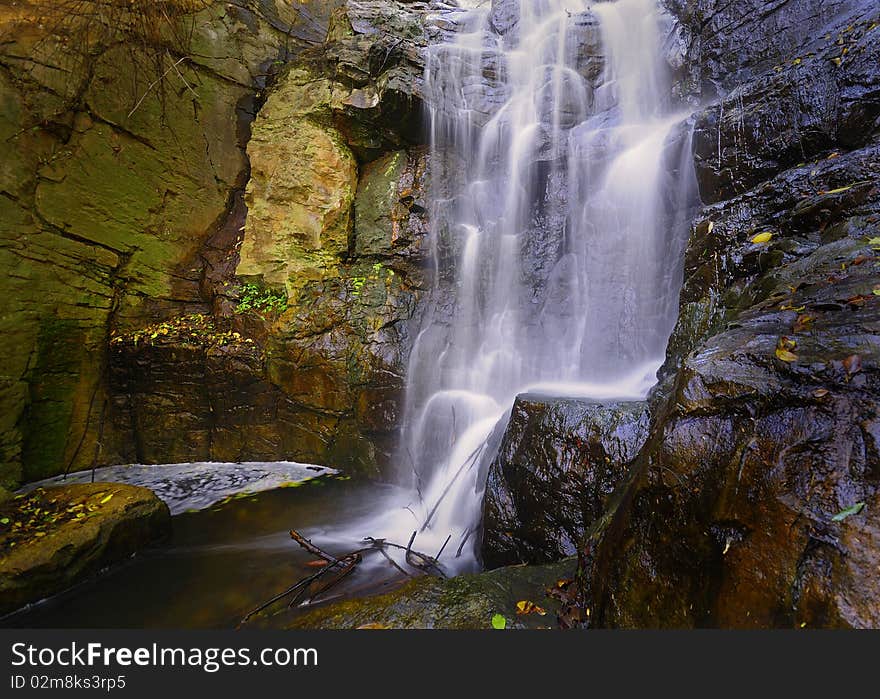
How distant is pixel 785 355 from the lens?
1.69 metres

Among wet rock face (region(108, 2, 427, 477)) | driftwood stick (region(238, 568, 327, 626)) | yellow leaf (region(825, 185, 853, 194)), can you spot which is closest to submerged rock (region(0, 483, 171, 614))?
driftwood stick (region(238, 568, 327, 626))

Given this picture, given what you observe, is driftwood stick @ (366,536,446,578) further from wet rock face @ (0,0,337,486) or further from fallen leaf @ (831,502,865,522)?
wet rock face @ (0,0,337,486)

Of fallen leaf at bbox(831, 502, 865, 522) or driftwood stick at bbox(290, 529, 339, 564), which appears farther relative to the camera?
driftwood stick at bbox(290, 529, 339, 564)

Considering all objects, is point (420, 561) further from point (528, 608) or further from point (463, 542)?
point (528, 608)

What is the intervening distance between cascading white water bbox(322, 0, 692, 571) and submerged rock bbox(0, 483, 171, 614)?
265 cm

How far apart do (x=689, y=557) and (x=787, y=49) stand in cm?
780

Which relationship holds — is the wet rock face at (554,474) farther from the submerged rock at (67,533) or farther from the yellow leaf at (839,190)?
the submerged rock at (67,533)

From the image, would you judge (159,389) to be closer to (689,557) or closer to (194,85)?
(194,85)

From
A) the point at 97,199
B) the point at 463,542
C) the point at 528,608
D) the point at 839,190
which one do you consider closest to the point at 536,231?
the point at 839,190

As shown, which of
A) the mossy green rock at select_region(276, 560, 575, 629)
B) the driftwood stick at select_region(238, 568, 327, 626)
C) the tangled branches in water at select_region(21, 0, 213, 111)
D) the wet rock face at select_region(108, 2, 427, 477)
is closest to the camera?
the mossy green rock at select_region(276, 560, 575, 629)

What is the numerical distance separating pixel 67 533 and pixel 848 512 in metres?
5.57

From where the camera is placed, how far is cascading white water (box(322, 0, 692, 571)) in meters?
5.53

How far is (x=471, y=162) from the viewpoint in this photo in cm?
825

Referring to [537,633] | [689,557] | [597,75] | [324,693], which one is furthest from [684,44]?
[324,693]
